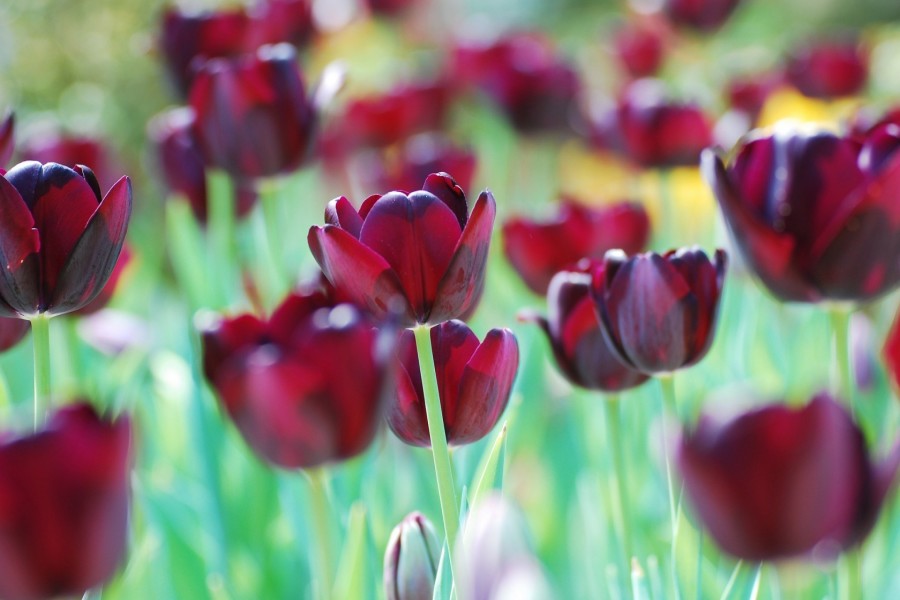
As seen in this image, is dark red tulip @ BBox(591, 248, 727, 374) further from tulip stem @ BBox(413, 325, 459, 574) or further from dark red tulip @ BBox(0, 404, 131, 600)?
dark red tulip @ BBox(0, 404, 131, 600)

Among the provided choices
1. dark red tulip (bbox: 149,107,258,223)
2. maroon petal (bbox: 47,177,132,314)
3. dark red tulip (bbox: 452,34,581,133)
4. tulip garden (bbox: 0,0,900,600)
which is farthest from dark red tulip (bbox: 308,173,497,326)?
dark red tulip (bbox: 452,34,581,133)

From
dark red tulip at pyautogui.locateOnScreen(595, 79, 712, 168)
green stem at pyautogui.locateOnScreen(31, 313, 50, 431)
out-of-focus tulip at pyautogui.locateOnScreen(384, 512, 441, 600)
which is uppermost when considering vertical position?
dark red tulip at pyautogui.locateOnScreen(595, 79, 712, 168)

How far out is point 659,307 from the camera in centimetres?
54

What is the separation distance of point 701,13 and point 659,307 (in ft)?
3.92

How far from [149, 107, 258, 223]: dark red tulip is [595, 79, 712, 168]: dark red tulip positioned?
0.45 metres

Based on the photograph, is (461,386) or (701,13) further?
(701,13)

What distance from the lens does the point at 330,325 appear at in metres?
0.45

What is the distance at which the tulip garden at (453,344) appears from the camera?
41 centimetres

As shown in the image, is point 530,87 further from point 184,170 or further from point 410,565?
point 410,565

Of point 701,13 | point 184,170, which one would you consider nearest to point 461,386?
point 184,170

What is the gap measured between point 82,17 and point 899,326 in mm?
2339

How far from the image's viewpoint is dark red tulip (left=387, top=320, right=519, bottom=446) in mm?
518

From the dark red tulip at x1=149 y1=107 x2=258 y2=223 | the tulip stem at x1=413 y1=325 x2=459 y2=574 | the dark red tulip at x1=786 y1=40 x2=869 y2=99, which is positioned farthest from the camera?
the dark red tulip at x1=786 y1=40 x2=869 y2=99

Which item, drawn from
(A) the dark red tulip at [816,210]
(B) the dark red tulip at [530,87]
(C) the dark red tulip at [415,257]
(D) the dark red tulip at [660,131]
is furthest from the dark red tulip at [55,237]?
(B) the dark red tulip at [530,87]
